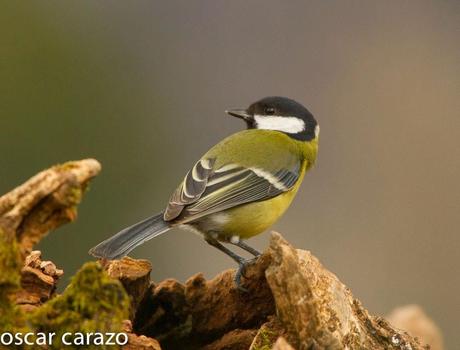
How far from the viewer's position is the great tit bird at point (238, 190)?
3510 millimetres

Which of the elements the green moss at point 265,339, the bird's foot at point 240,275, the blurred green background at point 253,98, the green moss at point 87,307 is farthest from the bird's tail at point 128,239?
the blurred green background at point 253,98

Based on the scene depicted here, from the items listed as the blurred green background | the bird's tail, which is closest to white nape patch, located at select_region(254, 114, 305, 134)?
the bird's tail

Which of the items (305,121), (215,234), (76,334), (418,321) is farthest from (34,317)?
(305,121)

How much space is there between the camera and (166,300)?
9.44ft

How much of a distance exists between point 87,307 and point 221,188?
1595mm

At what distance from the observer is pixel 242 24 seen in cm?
872

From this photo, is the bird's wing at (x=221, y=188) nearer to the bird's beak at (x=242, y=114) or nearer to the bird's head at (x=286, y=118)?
the bird's head at (x=286, y=118)

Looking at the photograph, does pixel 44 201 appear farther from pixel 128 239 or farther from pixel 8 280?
pixel 128 239

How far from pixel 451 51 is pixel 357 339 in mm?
6015

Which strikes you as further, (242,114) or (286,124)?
(242,114)

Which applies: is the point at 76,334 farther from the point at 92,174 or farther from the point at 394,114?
the point at 394,114

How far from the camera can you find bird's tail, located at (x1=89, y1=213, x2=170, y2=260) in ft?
9.45

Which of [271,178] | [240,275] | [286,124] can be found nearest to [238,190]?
[271,178]

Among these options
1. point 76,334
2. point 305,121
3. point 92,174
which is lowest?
point 76,334
